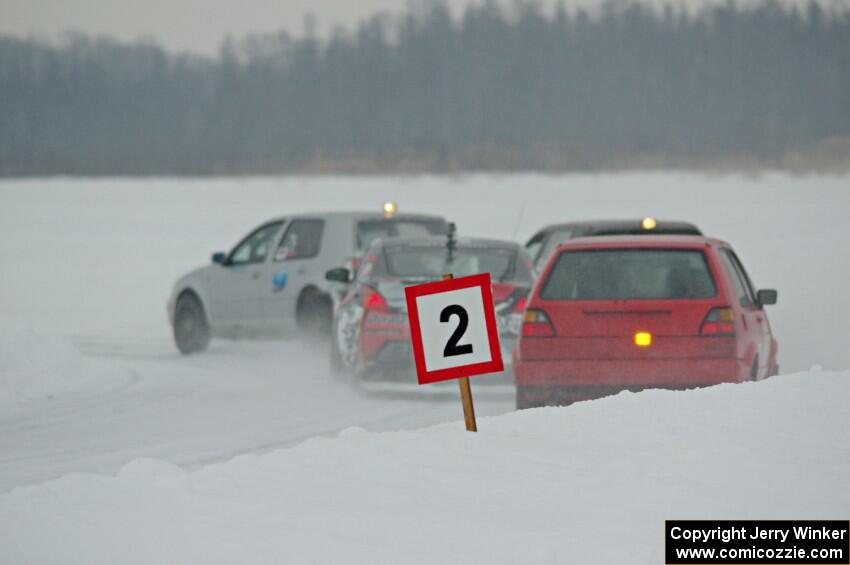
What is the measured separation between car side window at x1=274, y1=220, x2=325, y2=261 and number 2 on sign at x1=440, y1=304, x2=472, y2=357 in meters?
10.3

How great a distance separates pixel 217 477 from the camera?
27.1ft

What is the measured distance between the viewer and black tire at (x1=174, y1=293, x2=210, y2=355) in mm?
21328

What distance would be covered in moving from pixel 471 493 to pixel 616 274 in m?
4.62

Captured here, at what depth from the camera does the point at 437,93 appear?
319 feet

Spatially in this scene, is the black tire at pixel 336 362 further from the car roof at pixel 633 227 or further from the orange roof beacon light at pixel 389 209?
the orange roof beacon light at pixel 389 209

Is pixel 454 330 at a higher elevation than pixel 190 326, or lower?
higher

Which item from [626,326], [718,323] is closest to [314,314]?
[626,326]

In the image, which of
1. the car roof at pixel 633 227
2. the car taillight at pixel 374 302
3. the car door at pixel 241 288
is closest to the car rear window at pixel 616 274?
the car taillight at pixel 374 302

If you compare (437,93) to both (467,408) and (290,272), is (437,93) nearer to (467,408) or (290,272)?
(290,272)

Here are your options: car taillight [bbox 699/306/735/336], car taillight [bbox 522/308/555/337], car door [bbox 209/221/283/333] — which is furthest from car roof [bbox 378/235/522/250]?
car taillight [bbox 699/306/735/336]

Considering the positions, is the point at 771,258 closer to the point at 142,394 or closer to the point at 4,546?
the point at 142,394

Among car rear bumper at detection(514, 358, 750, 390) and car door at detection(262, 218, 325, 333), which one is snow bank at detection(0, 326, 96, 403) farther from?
car rear bumper at detection(514, 358, 750, 390)

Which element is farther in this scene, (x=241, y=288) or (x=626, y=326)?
(x=241, y=288)

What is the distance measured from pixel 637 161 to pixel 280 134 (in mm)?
29273
